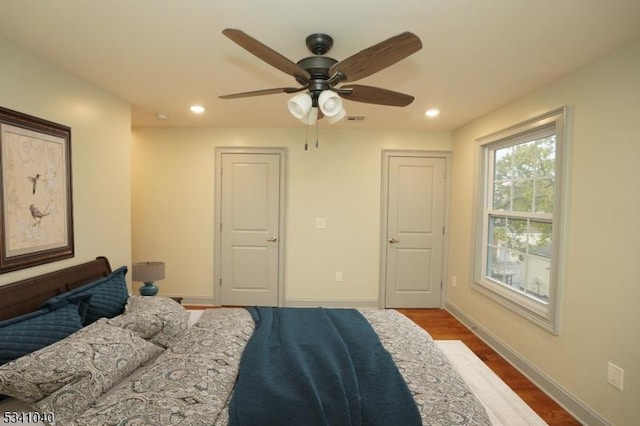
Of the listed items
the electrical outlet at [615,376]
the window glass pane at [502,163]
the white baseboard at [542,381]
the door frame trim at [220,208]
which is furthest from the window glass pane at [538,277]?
the door frame trim at [220,208]

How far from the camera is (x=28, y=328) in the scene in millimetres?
1524

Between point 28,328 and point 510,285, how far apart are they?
11.9 feet

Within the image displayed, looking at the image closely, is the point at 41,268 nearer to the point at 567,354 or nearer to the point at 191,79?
the point at 191,79

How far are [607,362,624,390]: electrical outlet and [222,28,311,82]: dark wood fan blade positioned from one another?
2.48 metres

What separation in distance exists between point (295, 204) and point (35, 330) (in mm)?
2843

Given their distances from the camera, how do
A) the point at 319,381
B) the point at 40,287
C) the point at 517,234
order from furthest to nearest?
the point at 517,234, the point at 40,287, the point at 319,381

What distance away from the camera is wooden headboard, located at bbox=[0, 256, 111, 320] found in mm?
1775

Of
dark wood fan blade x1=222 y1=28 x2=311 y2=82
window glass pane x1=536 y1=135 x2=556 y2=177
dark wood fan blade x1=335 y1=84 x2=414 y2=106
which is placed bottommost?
window glass pane x1=536 y1=135 x2=556 y2=177

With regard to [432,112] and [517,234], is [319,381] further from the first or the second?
[432,112]

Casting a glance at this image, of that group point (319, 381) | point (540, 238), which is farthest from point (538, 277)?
point (319, 381)

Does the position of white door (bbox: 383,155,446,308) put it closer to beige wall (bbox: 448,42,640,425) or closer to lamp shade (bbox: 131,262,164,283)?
beige wall (bbox: 448,42,640,425)

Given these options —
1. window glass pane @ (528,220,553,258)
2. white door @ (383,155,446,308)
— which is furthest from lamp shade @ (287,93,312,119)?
white door @ (383,155,446,308)

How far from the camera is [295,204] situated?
13.3 feet

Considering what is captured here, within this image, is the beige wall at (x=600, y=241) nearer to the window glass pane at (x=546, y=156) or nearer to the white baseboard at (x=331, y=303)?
the window glass pane at (x=546, y=156)
